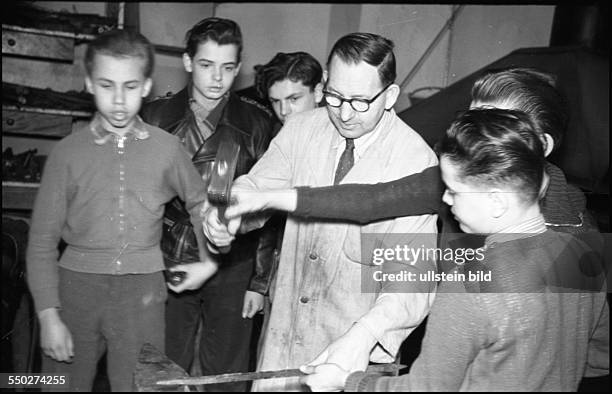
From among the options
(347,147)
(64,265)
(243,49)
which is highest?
(243,49)

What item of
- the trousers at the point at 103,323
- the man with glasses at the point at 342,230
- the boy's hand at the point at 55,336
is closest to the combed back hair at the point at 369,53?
the man with glasses at the point at 342,230

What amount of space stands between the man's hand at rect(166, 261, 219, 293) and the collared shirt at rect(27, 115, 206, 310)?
66 millimetres

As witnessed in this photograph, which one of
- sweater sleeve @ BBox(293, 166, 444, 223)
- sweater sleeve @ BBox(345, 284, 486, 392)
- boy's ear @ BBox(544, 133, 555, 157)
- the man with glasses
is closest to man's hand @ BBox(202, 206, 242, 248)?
the man with glasses

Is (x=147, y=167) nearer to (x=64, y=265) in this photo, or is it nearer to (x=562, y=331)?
(x=64, y=265)

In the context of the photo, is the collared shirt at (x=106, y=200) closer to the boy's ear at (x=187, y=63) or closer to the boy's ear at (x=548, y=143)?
the boy's ear at (x=187, y=63)

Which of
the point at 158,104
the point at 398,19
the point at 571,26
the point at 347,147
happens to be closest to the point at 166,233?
the point at 158,104

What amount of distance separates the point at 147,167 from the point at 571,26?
1155mm

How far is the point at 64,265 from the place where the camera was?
1.12m

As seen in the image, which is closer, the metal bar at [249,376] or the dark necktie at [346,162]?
the metal bar at [249,376]

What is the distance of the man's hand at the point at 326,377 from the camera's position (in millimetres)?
995

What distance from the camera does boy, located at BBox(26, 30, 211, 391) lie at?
110 cm

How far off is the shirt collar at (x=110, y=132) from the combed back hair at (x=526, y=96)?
0.65 meters

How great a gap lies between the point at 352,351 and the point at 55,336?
1.85 ft

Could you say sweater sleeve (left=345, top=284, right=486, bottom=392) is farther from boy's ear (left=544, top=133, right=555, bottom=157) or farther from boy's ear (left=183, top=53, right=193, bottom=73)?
boy's ear (left=183, top=53, right=193, bottom=73)
